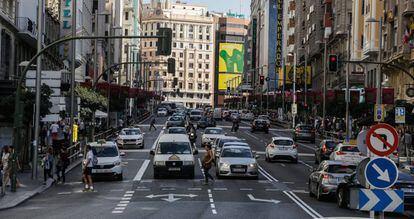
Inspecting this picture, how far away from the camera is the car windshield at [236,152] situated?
36.8m

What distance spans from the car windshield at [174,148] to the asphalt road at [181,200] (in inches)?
50.8

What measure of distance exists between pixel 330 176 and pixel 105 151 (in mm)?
12461

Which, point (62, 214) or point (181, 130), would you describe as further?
point (181, 130)

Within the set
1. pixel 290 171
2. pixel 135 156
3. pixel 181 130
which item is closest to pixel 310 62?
pixel 181 130

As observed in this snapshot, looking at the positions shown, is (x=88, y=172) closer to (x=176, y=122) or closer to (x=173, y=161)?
(x=173, y=161)

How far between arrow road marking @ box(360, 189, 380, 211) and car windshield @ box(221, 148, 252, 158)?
79.6 feet

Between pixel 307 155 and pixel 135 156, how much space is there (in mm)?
12250

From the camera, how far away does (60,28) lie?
73.6 m

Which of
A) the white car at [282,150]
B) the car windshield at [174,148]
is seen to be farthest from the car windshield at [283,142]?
the car windshield at [174,148]

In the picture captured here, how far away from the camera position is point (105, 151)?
36438 millimetres

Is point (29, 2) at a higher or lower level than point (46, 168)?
higher

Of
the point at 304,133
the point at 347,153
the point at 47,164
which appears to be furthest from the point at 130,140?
the point at 47,164

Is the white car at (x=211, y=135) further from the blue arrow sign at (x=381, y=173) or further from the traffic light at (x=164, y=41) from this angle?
the blue arrow sign at (x=381, y=173)

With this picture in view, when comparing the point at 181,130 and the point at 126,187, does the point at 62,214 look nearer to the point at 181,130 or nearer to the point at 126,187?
the point at 126,187
